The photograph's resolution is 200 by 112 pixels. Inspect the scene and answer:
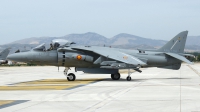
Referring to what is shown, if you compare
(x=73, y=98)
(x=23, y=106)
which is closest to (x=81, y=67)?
(x=73, y=98)

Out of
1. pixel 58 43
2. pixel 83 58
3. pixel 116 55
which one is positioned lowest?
pixel 83 58

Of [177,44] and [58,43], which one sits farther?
[177,44]

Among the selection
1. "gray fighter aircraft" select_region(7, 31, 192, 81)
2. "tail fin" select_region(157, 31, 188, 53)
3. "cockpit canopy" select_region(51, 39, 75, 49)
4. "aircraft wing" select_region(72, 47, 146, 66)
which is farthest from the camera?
"tail fin" select_region(157, 31, 188, 53)

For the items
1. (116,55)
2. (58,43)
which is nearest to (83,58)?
(58,43)

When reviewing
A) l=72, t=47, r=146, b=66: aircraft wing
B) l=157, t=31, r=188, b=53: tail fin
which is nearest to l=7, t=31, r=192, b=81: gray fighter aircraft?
l=72, t=47, r=146, b=66: aircraft wing

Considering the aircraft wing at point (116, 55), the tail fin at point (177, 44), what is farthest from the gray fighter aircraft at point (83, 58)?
the tail fin at point (177, 44)

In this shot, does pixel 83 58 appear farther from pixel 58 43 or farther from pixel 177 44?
pixel 177 44

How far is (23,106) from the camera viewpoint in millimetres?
11688

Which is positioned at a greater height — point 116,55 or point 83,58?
point 116,55

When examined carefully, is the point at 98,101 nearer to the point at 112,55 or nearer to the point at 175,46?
the point at 112,55

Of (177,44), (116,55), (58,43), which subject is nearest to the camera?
(116,55)

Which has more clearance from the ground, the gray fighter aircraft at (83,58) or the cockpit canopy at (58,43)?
the cockpit canopy at (58,43)

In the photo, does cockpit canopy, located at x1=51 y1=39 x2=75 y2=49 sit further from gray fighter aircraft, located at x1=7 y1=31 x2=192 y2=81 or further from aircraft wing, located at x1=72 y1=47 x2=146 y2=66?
aircraft wing, located at x1=72 y1=47 x2=146 y2=66

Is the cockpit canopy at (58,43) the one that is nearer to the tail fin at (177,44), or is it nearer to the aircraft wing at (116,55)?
the aircraft wing at (116,55)
